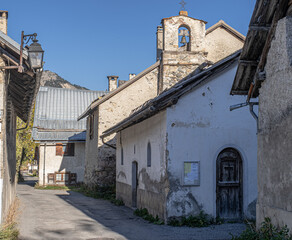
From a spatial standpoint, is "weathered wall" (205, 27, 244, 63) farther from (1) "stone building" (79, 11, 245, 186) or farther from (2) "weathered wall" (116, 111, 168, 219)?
(2) "weathered wall" (116, 111, 168, 219)

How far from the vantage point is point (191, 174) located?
11.3 metres

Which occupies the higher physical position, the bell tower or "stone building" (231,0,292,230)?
the bell tower

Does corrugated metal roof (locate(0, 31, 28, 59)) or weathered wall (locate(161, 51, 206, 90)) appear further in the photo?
weathered wall (locate(161, 51, 206, 90))

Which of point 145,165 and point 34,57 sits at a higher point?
point 34,57

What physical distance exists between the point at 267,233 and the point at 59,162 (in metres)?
24.7

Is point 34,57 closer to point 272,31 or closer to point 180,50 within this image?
point 272,31

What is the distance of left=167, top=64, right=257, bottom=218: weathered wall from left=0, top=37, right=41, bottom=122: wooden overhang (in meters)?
3.91

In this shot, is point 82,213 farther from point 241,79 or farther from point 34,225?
point 241,79

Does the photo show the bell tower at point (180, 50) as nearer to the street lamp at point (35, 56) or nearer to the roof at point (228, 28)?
the roof at point (228, 28)

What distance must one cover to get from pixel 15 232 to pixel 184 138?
5.20 meters

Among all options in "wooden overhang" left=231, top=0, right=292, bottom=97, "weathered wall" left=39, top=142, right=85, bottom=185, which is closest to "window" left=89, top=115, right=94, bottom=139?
"weathered wall" left=39, top=142, right=85, bottom=185

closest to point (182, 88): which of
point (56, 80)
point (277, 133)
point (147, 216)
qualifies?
point (147, 216)

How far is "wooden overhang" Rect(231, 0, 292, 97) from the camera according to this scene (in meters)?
6.92

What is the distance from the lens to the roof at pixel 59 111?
31.2 meters
